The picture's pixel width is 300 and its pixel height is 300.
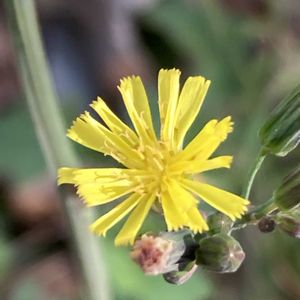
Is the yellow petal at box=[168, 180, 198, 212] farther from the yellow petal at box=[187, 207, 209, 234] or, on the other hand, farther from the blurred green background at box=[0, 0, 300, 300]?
the blurred green background at box=[0, 0, 300, 300]

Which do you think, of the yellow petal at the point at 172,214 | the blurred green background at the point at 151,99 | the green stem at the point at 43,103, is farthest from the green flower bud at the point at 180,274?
the blurred green background at the point at 151,99

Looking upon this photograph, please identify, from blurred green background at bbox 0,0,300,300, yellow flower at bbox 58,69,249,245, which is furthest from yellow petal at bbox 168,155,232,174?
blurred green background at bbox 0,0,300,300

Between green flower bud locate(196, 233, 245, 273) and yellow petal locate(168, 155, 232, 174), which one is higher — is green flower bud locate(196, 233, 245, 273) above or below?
below

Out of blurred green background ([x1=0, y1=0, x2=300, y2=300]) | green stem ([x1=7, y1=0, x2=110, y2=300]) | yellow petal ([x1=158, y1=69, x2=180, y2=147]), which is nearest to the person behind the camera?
yellow petal ([x1=158, y1=69, x2=180, y2=147])

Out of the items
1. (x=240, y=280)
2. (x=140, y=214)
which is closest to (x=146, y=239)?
(x=140, y=214)

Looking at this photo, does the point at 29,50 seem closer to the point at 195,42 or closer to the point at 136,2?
the point at 195,42

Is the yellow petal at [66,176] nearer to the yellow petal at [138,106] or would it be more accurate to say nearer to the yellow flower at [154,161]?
the yellow flower at [154,161]

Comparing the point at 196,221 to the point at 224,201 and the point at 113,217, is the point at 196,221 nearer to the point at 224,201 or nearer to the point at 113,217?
the point at 224,201
